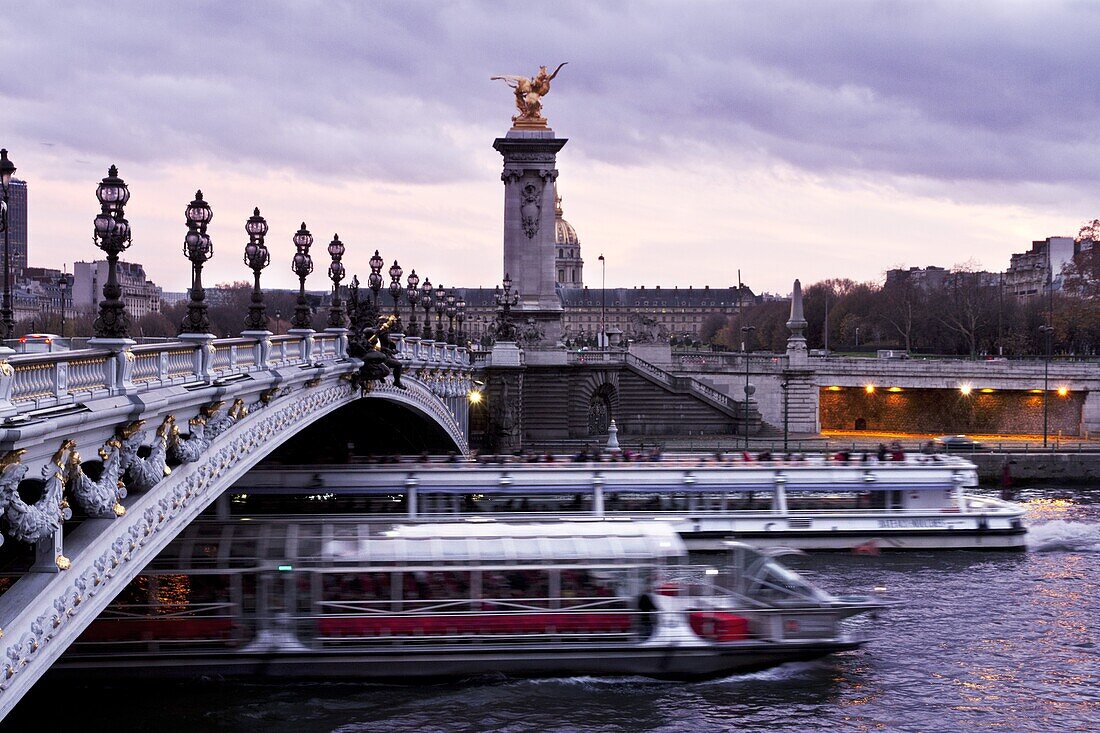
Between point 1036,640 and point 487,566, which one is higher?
point 487,566

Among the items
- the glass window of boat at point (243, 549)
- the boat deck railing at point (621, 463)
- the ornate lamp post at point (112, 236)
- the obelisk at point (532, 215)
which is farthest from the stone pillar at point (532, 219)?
the ornate lamp post at point (112, 236)

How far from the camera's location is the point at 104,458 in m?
15.8

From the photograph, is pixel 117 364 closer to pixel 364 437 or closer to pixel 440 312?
pixel 364 437

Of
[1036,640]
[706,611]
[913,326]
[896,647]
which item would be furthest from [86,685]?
[913,326]

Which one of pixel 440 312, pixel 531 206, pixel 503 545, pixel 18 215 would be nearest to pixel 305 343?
pixel 503 545

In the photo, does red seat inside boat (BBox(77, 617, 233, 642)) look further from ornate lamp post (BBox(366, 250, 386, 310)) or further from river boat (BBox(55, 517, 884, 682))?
ornate lamp post (BBox(366, 250, 386, 310))

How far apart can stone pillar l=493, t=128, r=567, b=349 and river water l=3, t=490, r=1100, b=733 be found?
50.5 meters

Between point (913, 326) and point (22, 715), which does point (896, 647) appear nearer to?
point (22, 715)

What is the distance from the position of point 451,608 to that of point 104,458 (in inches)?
533

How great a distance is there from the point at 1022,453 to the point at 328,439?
3308 cm

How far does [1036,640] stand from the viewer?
31203 millimetres

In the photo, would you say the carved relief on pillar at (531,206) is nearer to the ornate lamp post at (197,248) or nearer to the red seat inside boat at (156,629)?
the red seat inside boat at (156,629)

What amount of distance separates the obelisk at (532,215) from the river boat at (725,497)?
36.7 metres

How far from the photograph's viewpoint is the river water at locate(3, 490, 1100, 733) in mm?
25172
